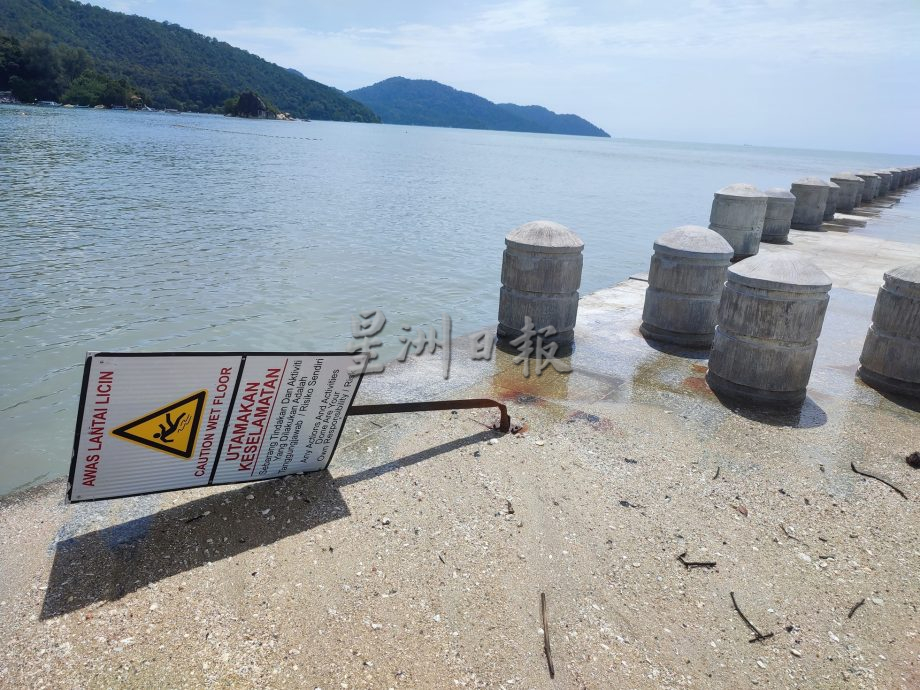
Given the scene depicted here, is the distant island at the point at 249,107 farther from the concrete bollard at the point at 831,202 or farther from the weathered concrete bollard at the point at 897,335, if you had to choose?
the weathered concrete bollard at the point at 897,335

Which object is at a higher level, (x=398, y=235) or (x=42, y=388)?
(x=398, y=235)

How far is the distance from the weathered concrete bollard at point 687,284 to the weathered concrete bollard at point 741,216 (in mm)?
6159

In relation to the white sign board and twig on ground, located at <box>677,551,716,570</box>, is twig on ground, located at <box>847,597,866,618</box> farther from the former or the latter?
the white sign board

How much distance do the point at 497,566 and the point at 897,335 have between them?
5.60 metres

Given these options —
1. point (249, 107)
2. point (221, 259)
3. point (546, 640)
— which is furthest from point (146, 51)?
point (546, 640)

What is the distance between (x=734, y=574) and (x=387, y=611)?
217 centimetres

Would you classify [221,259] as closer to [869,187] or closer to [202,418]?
[202,418]

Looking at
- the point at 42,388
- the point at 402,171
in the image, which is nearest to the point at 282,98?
the point at 402,171

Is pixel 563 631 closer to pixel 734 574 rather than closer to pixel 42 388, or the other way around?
pixel 734 574

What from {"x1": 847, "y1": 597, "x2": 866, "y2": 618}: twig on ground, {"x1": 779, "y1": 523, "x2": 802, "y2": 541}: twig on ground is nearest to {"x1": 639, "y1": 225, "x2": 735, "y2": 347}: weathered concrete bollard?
{"x1": 779, "y1": 523, "x2": 802, "y2": 541}: twig on ground

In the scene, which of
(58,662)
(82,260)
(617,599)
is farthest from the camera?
(82,260)

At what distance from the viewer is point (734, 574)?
4.07 meters

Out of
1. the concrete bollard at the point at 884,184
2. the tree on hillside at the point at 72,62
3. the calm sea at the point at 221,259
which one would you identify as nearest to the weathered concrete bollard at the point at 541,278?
the calm sea at the point at 221,259

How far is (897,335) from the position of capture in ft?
23.0
